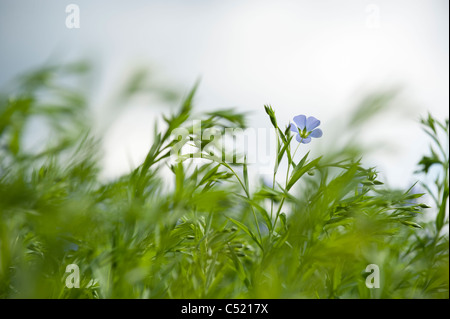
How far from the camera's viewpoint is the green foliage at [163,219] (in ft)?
1.32

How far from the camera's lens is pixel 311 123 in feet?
1.93

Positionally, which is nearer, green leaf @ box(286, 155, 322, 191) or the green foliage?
the green foliage

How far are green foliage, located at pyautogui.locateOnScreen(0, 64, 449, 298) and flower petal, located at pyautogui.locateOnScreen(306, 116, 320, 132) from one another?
47 mm

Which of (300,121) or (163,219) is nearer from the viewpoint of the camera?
(163,219)

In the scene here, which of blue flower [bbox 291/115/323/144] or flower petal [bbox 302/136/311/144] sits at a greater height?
blue flower [bbox 291/115/323/144]

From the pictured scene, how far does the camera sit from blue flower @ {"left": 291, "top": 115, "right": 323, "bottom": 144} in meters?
0.59

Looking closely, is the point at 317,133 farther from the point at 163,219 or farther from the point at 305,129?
the point at 163,219

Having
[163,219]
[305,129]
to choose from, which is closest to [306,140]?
[305,129]

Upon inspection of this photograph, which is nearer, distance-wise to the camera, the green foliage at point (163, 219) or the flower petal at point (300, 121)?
the green foliage at point (163, 219)

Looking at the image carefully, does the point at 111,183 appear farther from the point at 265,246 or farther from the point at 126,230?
the point at 265,246

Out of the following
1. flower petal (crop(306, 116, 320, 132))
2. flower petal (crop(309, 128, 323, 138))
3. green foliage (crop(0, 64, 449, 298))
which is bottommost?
green foliage (crop(0, 64, 449, 298))

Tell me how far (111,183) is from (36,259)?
0.13 meters

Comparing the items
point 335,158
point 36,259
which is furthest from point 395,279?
point 36,259

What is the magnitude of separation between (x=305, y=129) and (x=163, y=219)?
240mm
